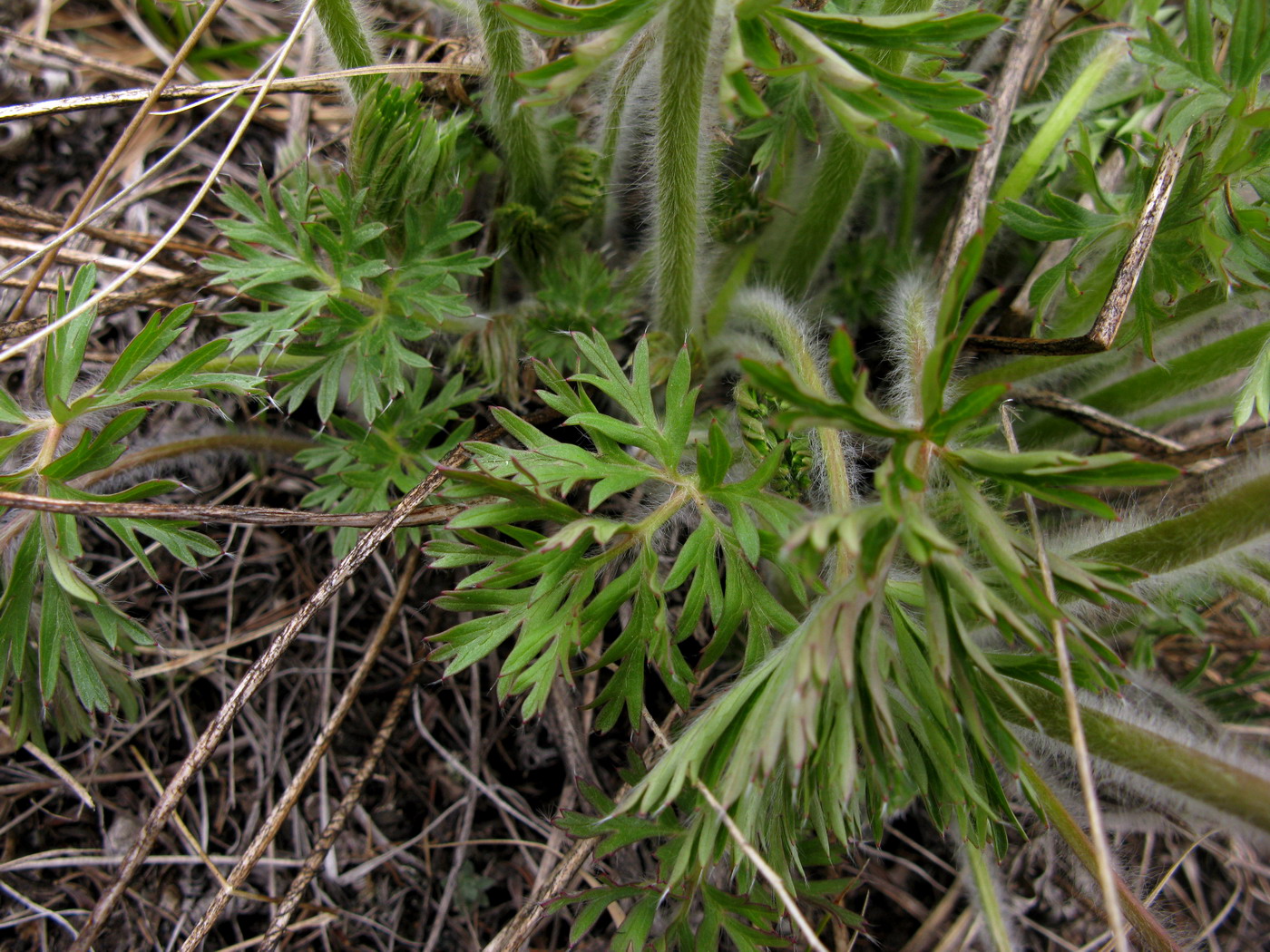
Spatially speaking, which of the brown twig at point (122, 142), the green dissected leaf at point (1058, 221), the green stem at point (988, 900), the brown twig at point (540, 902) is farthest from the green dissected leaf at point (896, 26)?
the brown twig at point (540, 902)

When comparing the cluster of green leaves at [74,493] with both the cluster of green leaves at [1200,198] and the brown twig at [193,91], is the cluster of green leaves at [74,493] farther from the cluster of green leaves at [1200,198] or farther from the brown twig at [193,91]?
the cluster of green leaves at [1200,198]

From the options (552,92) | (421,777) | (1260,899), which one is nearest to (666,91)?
(552,92)

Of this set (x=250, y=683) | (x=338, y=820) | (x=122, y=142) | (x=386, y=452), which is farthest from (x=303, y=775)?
(x=122, y=142)

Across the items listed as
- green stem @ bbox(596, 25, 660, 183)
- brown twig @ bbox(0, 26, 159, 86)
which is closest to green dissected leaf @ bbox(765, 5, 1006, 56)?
green stem @ bbox(596, 25, 660, 183)

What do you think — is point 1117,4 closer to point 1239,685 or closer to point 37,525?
point 1239,685

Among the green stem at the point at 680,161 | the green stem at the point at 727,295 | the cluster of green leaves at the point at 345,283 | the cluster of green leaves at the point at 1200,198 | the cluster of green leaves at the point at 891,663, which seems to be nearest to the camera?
the cluster of green leaves at the point at 891,663

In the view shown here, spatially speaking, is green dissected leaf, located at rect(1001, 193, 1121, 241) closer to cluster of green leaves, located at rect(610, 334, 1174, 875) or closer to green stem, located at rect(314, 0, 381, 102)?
cluster of green leaves, located at rect(610, 334, 1174, 875)
